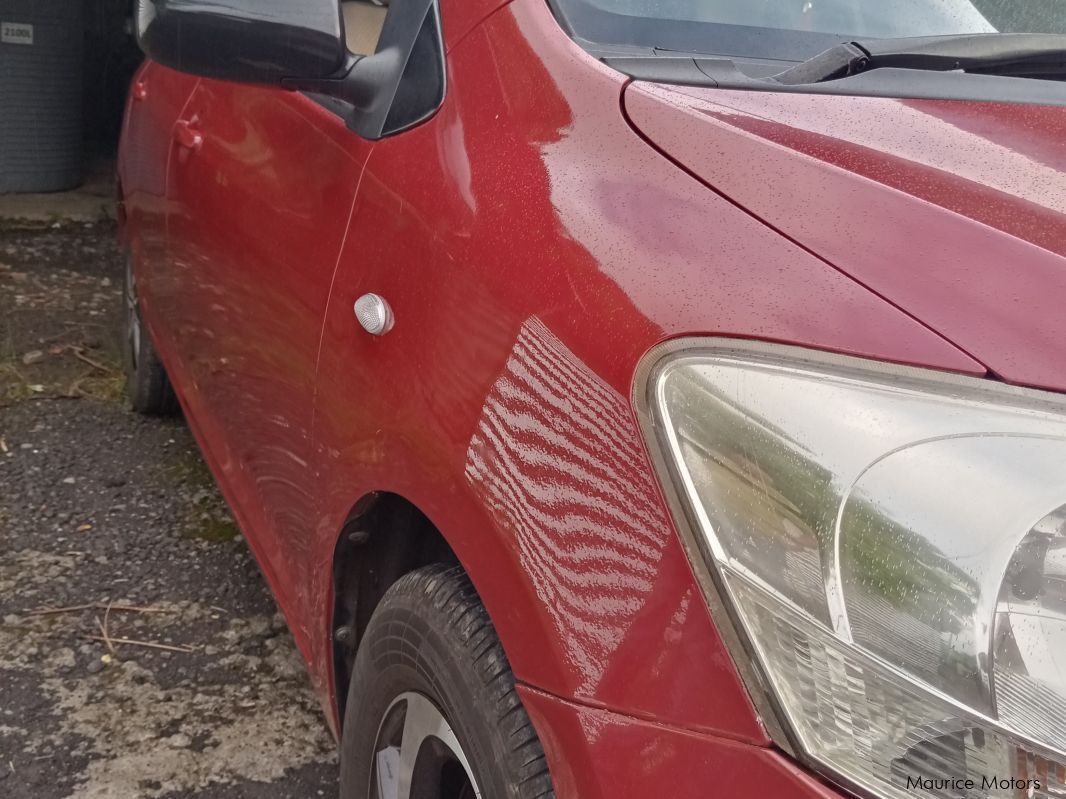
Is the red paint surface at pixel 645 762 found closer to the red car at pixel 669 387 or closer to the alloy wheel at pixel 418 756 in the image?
the red car at pixel 669 387

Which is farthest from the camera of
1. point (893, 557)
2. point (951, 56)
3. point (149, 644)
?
point (149, 644)

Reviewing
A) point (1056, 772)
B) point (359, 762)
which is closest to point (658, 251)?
point (1056, 772)

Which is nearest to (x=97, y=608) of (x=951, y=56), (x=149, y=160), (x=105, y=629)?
(x=105, y=629)

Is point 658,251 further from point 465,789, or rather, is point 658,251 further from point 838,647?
point 465,789

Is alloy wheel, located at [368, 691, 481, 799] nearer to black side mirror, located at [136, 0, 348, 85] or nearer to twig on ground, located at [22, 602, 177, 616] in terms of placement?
black side mirror, located at [136, 0, 348, 85]

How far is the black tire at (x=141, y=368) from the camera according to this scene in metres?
3.39

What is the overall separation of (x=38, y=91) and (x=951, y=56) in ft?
18.8

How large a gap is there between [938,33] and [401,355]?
3.38ft

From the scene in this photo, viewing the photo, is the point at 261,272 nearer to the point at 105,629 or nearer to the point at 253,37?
the point at 253,37

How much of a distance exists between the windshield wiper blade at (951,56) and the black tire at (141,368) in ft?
8.23

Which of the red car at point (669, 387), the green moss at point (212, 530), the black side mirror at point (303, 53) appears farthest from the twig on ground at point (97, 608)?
the black side mirror at point (303, 53)

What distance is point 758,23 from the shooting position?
1.53 meters

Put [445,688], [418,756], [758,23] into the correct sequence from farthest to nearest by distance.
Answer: [758,23], [418,756], [445,688]

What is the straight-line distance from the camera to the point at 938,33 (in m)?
1.66
